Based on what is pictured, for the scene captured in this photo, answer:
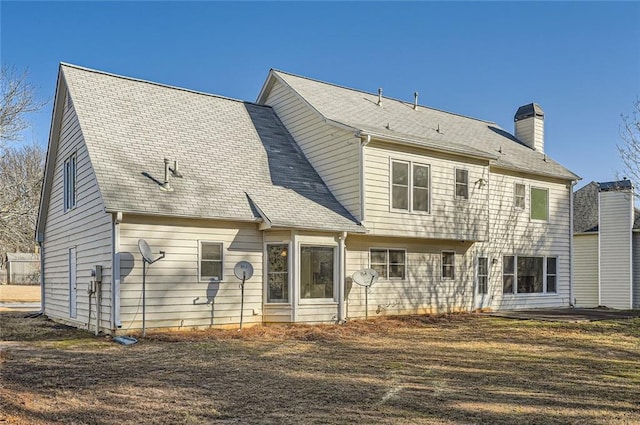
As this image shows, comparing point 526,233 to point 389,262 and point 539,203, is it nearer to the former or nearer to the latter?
point 539,203

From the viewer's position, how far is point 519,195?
19.7 m

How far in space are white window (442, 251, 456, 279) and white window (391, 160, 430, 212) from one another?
2040mm

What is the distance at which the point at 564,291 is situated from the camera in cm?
2091

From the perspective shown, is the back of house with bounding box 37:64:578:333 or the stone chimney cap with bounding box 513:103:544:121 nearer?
the back of house with bounding box 37:64:578:333

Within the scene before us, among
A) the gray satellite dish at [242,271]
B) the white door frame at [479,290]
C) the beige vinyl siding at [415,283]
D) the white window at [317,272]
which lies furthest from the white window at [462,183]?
the gray satellite dish at [242,271]

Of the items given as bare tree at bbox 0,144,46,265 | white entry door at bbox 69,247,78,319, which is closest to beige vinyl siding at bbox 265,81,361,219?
white entry door at bbox 69,247,78,319

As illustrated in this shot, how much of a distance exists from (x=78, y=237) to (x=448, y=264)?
34.8ft

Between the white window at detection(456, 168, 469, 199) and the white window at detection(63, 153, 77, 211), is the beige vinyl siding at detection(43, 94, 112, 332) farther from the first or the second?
the white window at detection(456, 168, 469, 199)

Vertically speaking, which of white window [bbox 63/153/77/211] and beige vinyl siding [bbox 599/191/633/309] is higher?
white window [bbox 63/153/77/211]

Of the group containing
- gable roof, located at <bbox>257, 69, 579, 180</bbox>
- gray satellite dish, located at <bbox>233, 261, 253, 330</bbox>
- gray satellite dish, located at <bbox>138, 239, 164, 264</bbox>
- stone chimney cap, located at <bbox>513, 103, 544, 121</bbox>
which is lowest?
gray satellite dish, located at <bbox>233, 261, 253, 330</bbox>

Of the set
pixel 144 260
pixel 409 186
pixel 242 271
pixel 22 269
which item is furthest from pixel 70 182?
pixel 22 269

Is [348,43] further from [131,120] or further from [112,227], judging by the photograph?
[112,227]

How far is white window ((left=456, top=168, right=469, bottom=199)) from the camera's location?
659 inches

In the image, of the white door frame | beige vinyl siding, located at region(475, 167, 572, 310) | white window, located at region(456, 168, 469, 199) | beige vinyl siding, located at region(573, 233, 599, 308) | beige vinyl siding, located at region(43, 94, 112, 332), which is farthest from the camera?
beige vinyl siding, located at region(573, 233, 599, 308)
